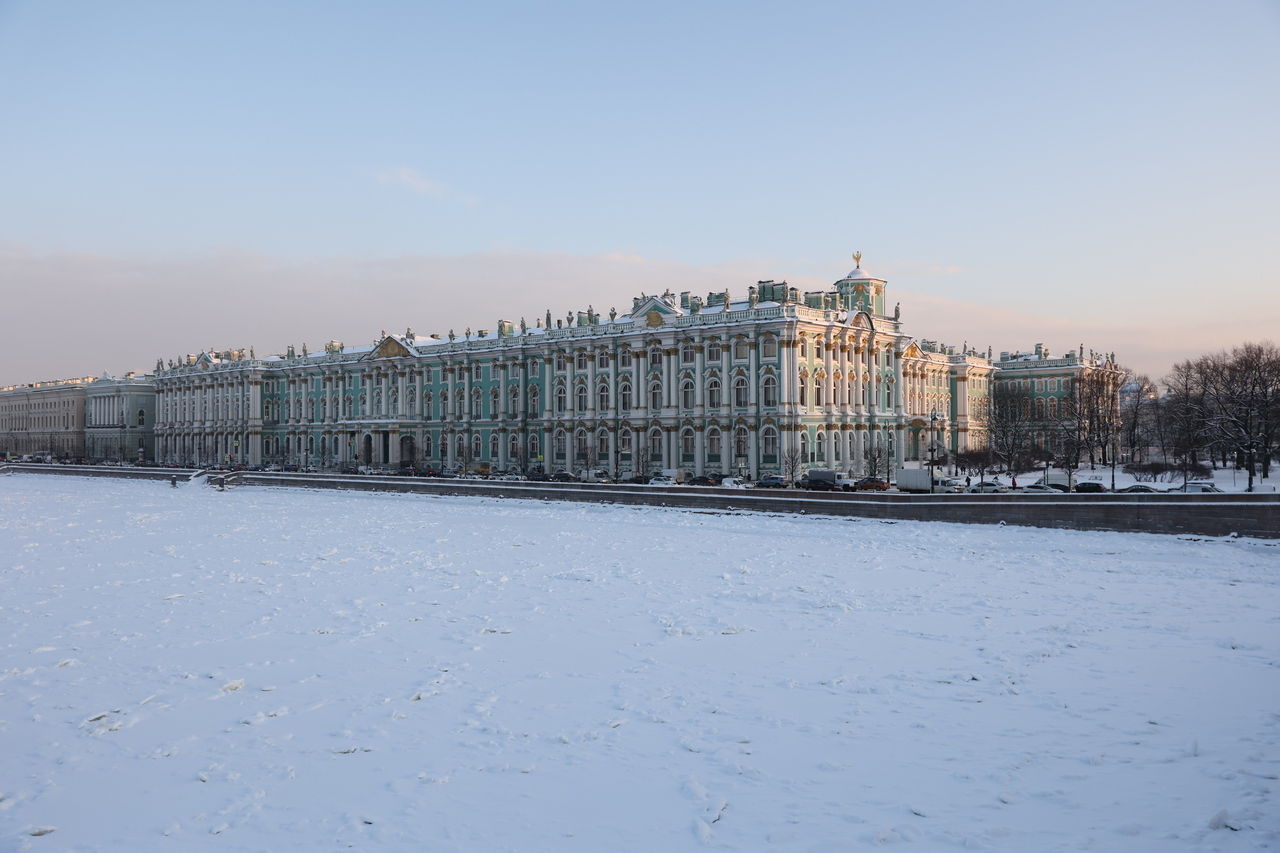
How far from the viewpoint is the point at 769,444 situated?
56.5 metres

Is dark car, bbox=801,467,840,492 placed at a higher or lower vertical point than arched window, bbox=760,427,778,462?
lower

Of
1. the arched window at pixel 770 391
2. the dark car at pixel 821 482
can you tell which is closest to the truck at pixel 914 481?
the dark car at pixel 821 482

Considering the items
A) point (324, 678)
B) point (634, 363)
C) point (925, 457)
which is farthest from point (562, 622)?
point (925, 457)

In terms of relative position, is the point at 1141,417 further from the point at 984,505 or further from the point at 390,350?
the point at 390,350

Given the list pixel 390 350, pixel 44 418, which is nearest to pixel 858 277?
pixel 390 350

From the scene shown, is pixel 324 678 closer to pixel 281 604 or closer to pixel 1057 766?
pixel 281 604

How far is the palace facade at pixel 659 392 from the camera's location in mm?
57031

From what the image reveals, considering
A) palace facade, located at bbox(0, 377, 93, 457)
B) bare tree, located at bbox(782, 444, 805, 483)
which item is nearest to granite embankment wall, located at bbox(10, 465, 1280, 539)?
bare tree, located at bbox(782, 444, 805, 483)

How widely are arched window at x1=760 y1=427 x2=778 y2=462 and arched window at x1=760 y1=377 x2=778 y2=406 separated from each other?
1638mm

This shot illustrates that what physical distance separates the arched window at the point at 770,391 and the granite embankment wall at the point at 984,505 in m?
14.3

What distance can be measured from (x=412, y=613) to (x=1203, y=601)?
17082 mm

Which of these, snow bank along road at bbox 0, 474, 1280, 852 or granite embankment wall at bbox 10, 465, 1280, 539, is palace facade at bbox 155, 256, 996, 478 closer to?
granite embankment wall at bbox 10, 465, 1280, 539

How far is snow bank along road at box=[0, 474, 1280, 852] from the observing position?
8961 millimetres

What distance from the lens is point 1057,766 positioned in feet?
33.6
